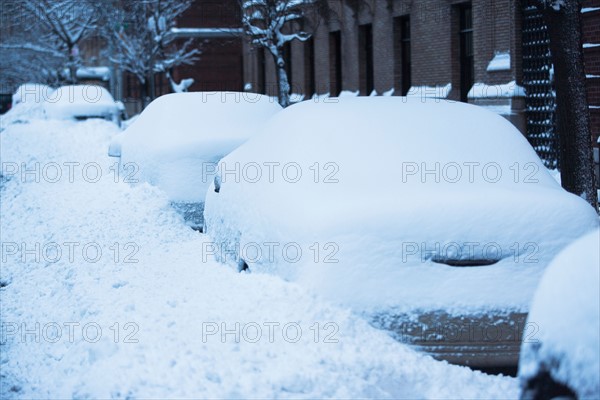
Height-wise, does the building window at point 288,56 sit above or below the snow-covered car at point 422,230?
above

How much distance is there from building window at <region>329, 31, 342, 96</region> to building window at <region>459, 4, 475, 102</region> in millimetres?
7897

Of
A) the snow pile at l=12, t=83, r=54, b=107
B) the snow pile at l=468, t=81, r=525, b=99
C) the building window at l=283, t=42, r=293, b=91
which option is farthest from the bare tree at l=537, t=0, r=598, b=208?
the snow pile at l=12, t=83, r=54, b=107

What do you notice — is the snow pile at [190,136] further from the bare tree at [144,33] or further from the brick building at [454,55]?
the bare tree at [144,33]

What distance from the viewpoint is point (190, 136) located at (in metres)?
11.6

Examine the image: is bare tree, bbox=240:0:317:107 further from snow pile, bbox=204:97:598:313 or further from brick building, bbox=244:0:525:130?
snow pile, bbox=204:97:598:313

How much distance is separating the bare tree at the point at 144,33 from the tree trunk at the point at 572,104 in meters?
22.3

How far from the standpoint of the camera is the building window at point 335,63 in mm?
29109

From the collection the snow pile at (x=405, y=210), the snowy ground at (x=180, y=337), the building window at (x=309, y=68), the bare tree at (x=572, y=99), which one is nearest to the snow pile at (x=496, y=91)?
the bare tree at (x=572, y=99)

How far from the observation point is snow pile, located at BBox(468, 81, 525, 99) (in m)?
18.6

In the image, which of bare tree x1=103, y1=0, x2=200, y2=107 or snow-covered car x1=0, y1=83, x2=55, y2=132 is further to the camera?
bare tree x1=103, y1=0, x2=200, y2=107

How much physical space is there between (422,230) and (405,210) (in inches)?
6.7

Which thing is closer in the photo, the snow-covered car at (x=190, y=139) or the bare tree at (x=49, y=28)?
the snow-covered car at (x=190, y=139)

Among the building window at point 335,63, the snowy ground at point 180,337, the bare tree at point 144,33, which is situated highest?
the bare tree at point 144,33

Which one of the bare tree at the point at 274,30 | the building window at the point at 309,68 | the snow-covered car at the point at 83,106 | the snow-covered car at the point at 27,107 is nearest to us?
the bare tree at the point at 274,30
